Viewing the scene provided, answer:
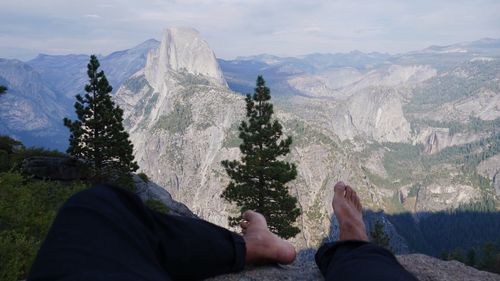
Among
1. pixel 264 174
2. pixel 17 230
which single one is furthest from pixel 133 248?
pixel 264 174

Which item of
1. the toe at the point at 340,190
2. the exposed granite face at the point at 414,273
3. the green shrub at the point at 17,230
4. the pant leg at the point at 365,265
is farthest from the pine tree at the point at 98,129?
the pant leg at the point at 365,265

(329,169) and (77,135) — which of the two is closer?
(77,135)

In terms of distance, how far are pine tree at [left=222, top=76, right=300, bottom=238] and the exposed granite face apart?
2001 centimetres

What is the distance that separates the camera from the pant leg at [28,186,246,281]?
2.27 m

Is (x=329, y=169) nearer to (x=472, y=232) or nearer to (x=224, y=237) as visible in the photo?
(x=472, y=232)

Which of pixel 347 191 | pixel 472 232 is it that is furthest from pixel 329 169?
pixel 347 191

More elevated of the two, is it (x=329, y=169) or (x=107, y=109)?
(x=107, y=109)

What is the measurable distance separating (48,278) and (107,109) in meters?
27.8

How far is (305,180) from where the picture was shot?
191 m

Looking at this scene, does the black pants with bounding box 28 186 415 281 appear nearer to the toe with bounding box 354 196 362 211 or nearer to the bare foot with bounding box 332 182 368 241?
the bare foot with bounding box 332 182 368 241

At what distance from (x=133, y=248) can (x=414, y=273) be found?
395 centimetres

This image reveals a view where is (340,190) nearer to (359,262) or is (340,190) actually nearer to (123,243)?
(359,262)

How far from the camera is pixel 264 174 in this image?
86.1 ft

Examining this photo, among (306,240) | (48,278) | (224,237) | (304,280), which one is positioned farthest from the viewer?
(306,240)
